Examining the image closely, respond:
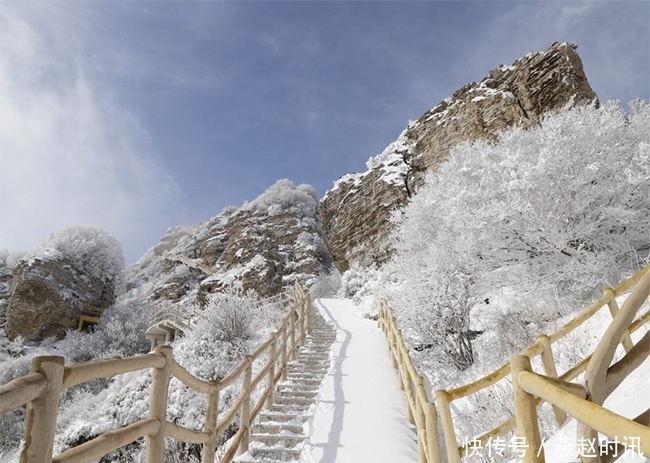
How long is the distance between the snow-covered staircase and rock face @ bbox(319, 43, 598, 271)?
1765 centimetres

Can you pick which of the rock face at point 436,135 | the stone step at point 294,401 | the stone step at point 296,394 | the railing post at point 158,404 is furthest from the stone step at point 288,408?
the rock face at point 436,135

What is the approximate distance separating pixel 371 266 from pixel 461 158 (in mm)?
14890

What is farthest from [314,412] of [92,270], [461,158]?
[92,270]

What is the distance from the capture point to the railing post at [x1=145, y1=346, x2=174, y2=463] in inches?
104

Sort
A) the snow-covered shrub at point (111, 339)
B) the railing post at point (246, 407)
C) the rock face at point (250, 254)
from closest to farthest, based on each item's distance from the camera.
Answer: the railing post at point (246, 407), the snow-covered shrub at point (111, 339), the rock face at point (250, 254)

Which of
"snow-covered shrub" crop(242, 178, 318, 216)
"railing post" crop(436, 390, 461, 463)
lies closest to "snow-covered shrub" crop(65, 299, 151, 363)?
"railing post" crop(436, 390, 461, 463)

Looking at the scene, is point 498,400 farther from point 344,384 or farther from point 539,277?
point 539,277

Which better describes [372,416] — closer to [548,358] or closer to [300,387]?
[300,387]

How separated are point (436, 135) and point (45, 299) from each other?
33674 mm

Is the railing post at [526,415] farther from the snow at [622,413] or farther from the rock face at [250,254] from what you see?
the rock face at [250,254]

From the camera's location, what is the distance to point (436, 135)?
98.8ft

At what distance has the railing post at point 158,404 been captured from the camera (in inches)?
104

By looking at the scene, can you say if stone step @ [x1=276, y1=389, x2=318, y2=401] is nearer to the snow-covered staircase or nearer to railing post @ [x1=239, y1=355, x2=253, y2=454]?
the snow-covered staircase

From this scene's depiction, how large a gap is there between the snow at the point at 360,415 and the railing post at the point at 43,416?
4.01 metres
